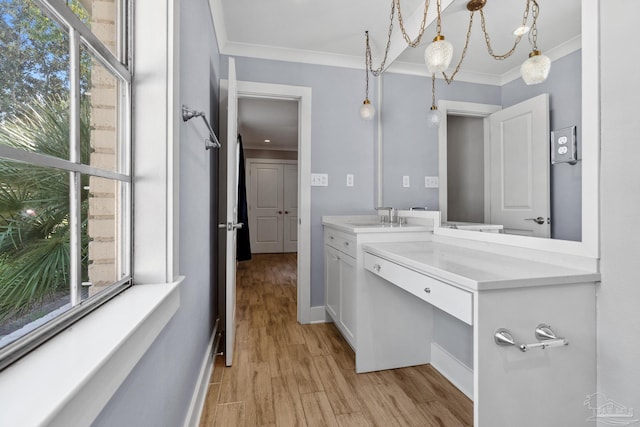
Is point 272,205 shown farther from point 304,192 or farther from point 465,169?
point 465,169

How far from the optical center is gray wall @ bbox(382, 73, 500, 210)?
1937 mm

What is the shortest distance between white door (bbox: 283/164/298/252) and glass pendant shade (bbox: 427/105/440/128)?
4.58m

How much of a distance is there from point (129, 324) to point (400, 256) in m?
1.10

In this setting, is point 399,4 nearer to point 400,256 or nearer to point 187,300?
point 400,256

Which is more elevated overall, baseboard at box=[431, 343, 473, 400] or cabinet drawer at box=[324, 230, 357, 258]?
cabinet drawer at box=[324, 230, 357, 258]

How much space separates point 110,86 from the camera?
2.42 ft

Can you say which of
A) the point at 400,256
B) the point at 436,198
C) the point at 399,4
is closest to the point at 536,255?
the point at 400,256

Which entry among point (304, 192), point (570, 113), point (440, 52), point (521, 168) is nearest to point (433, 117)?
point (440, 52)

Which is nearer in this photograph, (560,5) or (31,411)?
(31,411)

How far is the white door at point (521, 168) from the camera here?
1.16m

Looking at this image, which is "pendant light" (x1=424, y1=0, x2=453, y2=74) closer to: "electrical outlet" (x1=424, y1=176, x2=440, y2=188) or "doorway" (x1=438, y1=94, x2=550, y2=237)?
"doorway" (x1=438, y1=94, x2=550, y2=237)

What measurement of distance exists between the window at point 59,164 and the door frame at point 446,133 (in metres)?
1.50

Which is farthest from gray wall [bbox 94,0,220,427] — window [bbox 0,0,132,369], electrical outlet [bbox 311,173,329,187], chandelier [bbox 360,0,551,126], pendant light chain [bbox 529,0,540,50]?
pendant light chain [bbox 529,0,540,50]

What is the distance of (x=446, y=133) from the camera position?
1.83 metres
